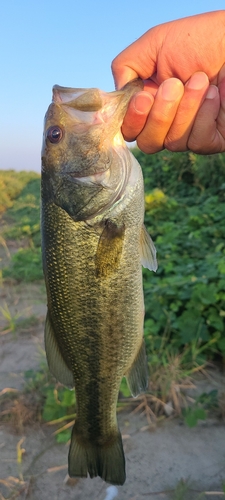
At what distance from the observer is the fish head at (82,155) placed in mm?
1777

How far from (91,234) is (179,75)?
1074 millimetres

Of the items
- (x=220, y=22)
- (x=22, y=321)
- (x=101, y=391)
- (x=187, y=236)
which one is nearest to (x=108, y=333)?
(x=101, y=391)

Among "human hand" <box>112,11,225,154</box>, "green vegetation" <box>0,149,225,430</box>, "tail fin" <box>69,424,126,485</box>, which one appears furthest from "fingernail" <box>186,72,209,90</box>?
"green vegetation" <box>0,149,225,430</box>

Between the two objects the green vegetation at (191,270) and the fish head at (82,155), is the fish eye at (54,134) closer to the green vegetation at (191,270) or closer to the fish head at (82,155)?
the fish head at (82,155)

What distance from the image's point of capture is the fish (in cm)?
175

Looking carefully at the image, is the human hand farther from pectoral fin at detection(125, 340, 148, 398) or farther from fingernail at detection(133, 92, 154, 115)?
pectoral fin at detection(125, 340, 148, 398)

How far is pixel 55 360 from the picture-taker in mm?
1918

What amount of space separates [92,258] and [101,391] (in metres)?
0.67

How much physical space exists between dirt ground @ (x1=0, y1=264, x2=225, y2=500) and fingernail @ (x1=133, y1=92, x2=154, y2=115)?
224 centimetres

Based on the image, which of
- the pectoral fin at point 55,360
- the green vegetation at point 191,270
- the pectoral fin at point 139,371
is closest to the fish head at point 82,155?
the pectoral fin at point 55,360

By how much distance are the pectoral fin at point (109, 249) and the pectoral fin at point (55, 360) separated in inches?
13.6

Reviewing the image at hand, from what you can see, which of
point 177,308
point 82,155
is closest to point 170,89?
point 82,155

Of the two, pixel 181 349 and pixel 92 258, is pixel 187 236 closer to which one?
pixel 181 349

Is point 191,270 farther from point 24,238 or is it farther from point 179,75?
point 24,238
